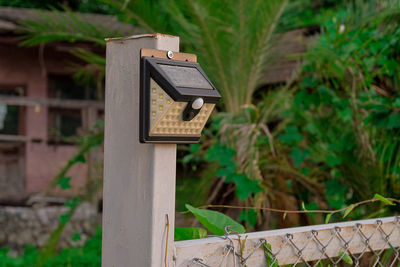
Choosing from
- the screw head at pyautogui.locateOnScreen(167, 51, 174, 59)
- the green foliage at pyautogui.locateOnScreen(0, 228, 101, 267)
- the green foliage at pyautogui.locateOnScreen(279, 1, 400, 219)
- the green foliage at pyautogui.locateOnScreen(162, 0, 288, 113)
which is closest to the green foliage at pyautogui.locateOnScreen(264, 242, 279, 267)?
the screw head at pyautogui.locateOnScreen(167, 51, 174, 59)

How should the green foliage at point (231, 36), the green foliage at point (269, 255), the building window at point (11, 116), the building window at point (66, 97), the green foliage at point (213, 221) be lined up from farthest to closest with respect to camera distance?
1. the building window at point (66, 97)
2. the building window at point (11, 116)
3. the green foliage at point (231, 36)
4. the green foliage at point (213, 221)
5. the green foliage at point (269, 255)

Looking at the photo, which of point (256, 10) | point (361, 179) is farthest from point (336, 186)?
point (256, 10)

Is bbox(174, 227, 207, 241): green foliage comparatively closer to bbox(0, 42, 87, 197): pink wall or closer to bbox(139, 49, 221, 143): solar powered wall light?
bbox(139, 49, 221, 143): solar powered wall light

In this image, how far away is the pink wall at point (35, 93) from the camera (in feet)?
21.5

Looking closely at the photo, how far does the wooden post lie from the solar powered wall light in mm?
25

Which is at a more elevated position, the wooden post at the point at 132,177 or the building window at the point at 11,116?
the building window at the point at 11,116

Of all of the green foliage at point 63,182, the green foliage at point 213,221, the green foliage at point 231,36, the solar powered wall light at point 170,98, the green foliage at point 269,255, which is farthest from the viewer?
the green foliage at point 63,182

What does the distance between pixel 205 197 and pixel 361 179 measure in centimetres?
97

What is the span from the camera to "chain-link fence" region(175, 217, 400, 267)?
1.03 meters

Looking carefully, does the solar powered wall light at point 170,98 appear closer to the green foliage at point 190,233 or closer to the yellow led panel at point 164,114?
the yellow led panel at point 164,114

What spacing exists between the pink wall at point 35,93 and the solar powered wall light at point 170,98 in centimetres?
572

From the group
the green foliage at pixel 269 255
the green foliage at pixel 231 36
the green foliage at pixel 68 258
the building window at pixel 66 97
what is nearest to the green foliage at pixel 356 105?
the green foliage at pixel 231 36

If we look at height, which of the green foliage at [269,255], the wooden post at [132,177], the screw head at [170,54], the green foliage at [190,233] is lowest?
the green foliage at [269,255]

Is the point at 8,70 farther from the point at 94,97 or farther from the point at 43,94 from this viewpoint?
the point at 94,97
